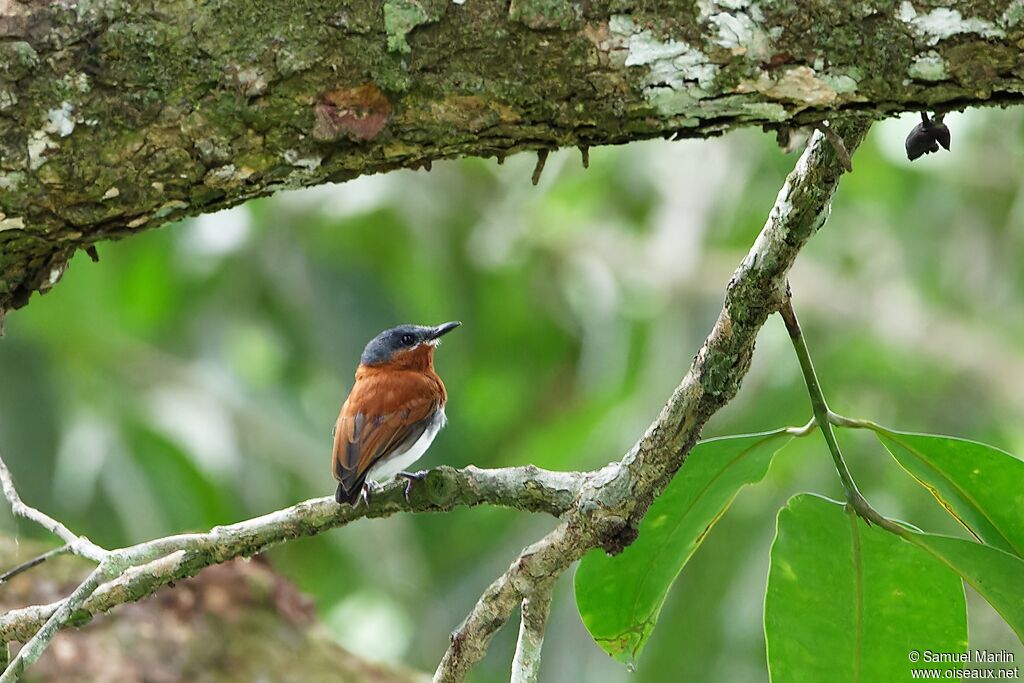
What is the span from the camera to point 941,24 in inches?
84.7

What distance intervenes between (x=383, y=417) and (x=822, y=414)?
246 centimetres

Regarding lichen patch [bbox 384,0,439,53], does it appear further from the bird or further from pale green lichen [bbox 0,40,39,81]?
the bird

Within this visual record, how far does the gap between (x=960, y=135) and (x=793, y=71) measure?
673cm

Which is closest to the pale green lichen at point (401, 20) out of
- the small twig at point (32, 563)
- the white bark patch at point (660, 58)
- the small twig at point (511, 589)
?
the white bark patch at point (660, 58)

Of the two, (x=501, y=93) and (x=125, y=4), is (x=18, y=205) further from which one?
(x=501, y=93)

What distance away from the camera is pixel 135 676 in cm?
410

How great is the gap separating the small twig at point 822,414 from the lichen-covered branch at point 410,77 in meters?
0.49

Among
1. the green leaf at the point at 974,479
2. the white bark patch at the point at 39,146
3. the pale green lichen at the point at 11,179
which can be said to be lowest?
the green leaf at the point at 974,479

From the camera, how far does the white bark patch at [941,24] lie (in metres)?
2.13

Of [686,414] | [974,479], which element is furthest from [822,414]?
[974,479]

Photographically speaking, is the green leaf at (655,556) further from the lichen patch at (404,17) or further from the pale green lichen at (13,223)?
the pale green lichen at (13,223)

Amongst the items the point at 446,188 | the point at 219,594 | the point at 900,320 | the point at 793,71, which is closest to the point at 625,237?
the point at 446,188

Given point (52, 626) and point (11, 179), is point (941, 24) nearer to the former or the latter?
point (11, 179)

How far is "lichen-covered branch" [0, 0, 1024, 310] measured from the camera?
2.19 metres
